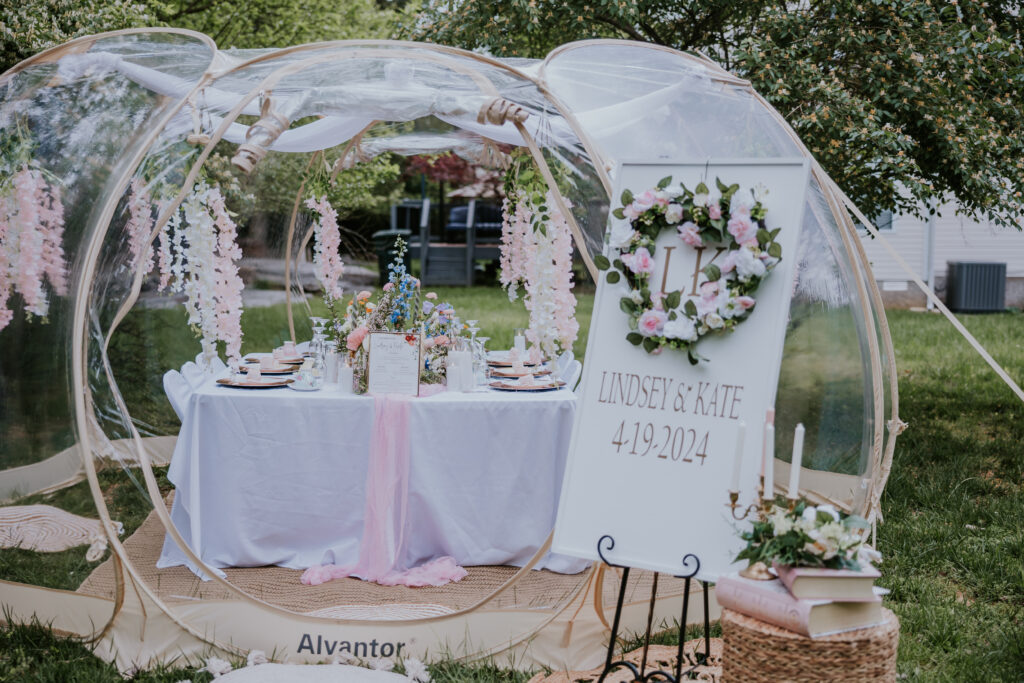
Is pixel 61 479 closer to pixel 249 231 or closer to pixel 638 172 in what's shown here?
pixel 638 172

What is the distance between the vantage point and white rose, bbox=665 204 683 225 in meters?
3.03

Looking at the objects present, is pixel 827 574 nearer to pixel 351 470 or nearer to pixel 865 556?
pixel 865 556

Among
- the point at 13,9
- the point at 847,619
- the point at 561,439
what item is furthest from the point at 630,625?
the point at 13,9

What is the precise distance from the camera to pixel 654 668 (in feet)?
12.0

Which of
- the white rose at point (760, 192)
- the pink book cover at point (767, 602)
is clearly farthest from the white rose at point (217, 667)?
the white rose at point (760, 192)

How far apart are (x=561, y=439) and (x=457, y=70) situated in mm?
1863

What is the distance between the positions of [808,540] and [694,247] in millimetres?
991

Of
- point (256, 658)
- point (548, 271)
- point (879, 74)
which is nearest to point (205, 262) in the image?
point (548, 271)

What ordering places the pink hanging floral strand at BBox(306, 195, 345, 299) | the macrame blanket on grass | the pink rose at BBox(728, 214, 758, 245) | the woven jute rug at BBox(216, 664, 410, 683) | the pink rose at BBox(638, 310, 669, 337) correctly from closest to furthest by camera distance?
the pink rose at BBox(728, 214, 758, 245) → the pink rose at BBox(638, 310, 669, 337) → the woven jute rug at BBox(216, 664, 410, 683) → the macrame blanket on grass → the pink hanging floral strand at BBox(306, 195, 345, 299)

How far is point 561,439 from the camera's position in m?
4.81

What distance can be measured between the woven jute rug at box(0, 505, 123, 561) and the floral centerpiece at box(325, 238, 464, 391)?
1.48 metres

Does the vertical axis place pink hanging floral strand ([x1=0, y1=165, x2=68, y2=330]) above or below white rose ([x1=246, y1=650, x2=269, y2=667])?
above

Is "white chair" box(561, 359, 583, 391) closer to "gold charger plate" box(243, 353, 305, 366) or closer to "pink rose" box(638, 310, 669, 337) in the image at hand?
"gold charger plate" box(243, 353, 305, 366)

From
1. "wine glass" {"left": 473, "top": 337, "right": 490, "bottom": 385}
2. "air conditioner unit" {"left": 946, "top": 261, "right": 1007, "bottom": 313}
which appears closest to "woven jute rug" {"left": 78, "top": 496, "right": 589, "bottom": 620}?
"wine glass" {"left": 473, "top": 337, "right": 490, "bottom": 385}
